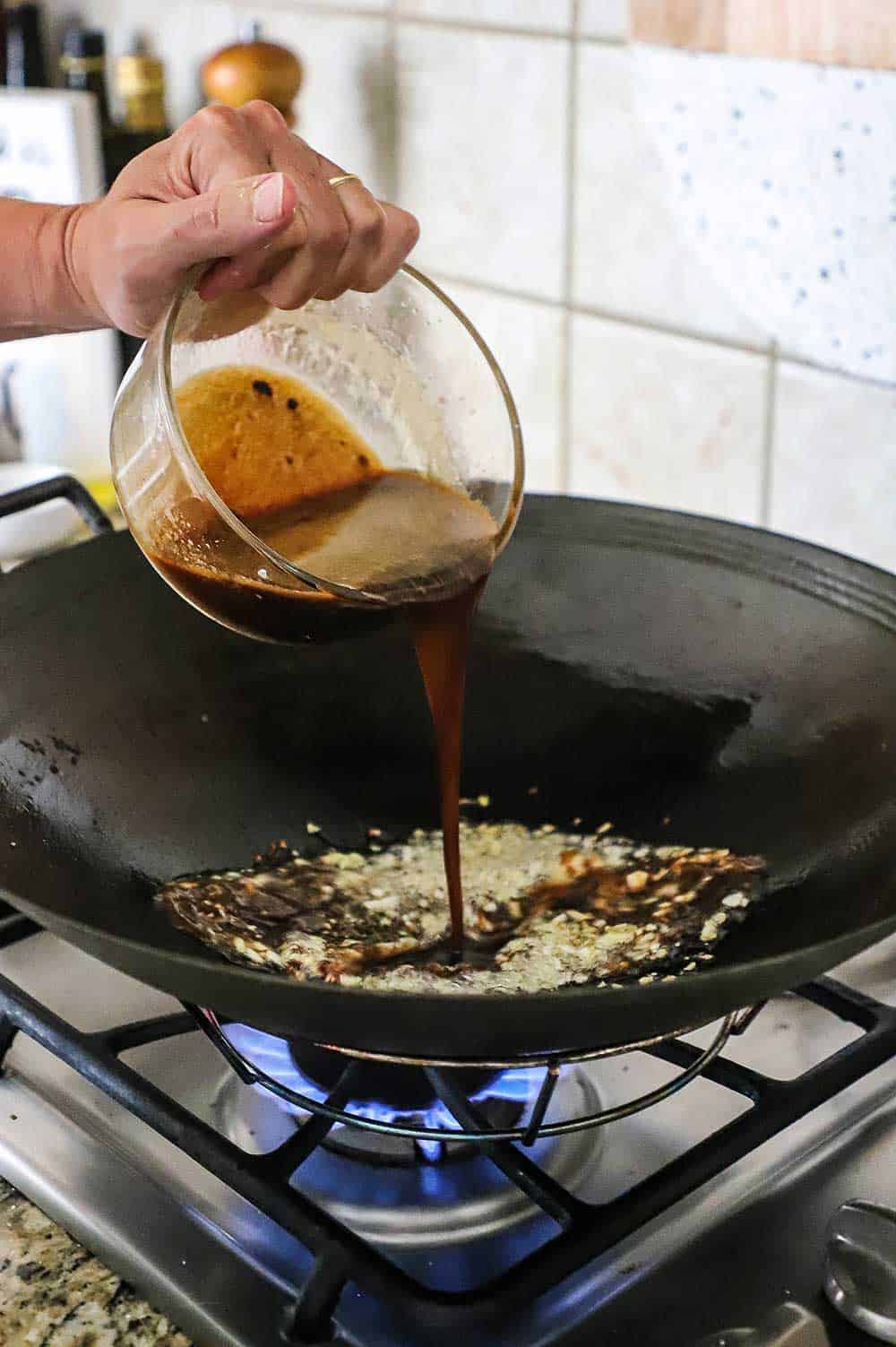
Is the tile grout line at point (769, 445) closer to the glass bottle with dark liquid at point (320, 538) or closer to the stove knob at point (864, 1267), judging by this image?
the glass bottle with dark liquid at point (320, 538)

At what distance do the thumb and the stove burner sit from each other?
0.31m

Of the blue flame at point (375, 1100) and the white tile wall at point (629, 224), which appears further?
the white tile wall at point (629, 224)

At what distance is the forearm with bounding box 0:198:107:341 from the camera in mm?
692

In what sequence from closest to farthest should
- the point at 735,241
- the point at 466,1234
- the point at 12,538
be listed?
the point at 466,1234 → the point at 735,241 → the point at 12,538

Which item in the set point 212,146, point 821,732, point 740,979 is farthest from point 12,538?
point 740,979

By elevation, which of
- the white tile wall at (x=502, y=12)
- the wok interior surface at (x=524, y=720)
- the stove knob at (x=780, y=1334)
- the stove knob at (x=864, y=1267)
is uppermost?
the white tile wall at (x=502, y=12)

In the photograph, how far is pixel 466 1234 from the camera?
58 centimetres

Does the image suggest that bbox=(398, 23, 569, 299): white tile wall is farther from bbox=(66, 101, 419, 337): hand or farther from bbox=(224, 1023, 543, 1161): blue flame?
bbox=(224, 1023, 543, 1161): blue flame

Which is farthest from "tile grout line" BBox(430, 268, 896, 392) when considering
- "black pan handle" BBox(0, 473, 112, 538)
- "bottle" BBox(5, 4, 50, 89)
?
"bottle" BBox(5, 4, 50, 89)

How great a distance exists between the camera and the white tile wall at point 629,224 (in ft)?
3.19

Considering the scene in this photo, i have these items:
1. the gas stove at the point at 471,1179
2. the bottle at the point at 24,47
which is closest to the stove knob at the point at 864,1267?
the gas stove at the point at 471,1179

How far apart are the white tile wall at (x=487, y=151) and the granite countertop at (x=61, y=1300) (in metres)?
0.73

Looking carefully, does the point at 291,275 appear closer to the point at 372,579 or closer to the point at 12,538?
the point at 372,579

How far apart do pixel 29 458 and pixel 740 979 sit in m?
1.02
